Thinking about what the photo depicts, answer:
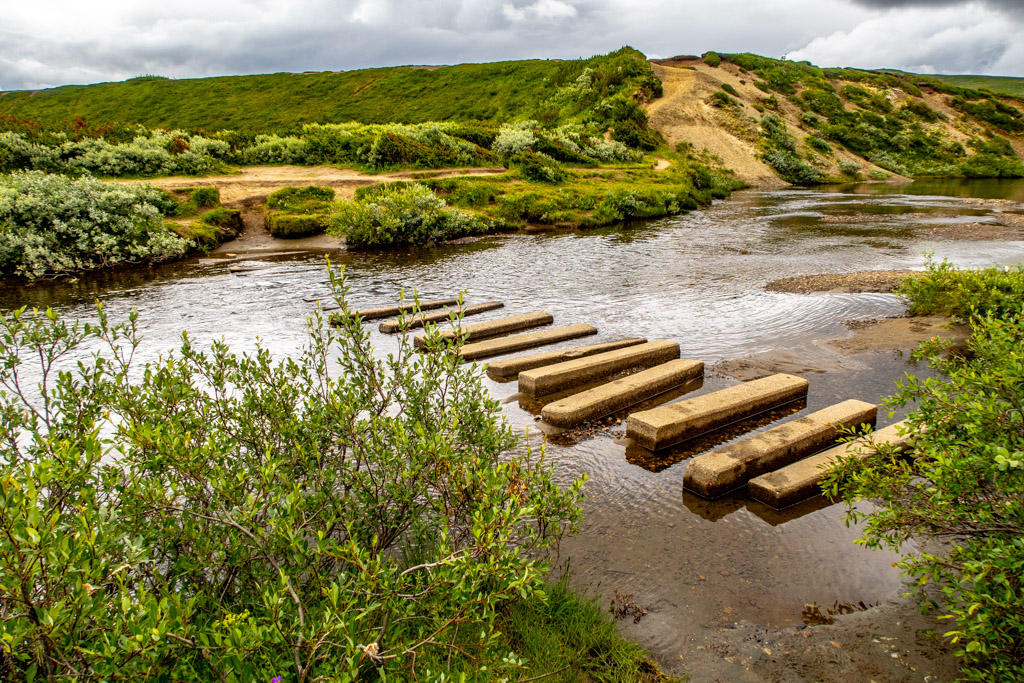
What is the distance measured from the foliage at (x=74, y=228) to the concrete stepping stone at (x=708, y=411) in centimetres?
1761

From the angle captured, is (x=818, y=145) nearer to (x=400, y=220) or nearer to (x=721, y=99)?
(x=721, y=99)

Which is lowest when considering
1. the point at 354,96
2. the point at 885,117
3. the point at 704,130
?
the point at 704,130

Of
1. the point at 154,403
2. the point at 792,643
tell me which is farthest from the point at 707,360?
the point at 154,403

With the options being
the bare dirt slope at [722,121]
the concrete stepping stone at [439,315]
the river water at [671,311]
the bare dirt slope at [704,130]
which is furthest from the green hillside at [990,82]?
the concrete stepping stone at [439,315]

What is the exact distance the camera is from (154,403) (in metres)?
4.21

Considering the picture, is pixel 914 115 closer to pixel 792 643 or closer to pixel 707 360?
pixel 707 360

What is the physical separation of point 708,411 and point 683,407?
31 cm

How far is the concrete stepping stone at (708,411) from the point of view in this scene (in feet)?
23.0

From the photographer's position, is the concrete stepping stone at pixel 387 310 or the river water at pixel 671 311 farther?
the concrete stepping stone at pixel 387 310

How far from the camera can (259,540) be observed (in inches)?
113

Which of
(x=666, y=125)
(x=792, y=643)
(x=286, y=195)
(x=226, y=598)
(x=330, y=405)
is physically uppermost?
(x=666, y=125)

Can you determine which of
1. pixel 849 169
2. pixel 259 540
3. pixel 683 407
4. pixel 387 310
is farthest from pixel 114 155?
pixel 849 169

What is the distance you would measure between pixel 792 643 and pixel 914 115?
75.6 m

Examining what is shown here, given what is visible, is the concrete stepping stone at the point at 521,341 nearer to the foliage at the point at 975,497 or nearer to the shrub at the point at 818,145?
the foliage at the point at 975,497
